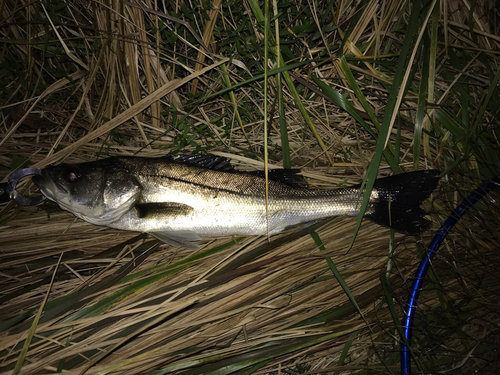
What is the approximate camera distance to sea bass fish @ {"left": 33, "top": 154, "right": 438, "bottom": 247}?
2568mm

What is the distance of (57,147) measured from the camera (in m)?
3.14

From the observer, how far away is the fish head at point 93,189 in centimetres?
255

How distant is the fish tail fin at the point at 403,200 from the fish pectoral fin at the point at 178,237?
1.52 meters

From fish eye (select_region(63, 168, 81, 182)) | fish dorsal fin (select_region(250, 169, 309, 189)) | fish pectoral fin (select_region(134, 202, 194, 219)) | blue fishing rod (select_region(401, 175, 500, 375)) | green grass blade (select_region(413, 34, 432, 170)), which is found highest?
green grass blade (select_region(413, 34, 432, 170))

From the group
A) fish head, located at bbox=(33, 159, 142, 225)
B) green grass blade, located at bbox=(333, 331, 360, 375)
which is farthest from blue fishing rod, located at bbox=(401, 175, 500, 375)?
fish head, located at bbox=(33, 159, 142, 225)

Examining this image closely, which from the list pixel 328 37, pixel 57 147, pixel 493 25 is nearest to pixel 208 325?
pixel 57 147

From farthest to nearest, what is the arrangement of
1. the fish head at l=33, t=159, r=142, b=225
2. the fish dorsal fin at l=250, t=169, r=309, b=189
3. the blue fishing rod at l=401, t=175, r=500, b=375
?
the fish dorsal fin at l=250, t=169, r=309, b=189
the fish head at l=33, t=159, r=142, b=225
the blue fishing rod at l=401, t=175, r=500, b=375

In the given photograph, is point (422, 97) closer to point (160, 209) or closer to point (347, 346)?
point (347, 346)

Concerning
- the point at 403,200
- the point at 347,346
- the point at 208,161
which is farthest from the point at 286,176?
the point at 347,346

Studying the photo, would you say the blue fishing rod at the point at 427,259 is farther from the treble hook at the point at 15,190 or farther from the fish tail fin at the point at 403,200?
the treble hook at the point at 15,190

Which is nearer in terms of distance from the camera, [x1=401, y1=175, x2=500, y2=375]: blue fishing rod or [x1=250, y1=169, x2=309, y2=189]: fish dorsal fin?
[x1=401, y1=175, x2=500, y2=375]: blue fishing rod

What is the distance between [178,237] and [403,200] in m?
1.95

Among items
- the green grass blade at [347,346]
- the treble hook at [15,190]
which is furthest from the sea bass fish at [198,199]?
the green grass blade at [347,346]

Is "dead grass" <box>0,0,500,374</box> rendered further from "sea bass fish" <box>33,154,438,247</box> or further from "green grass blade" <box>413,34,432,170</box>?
"sea bass fish" <box>33,154,438,247</box>
